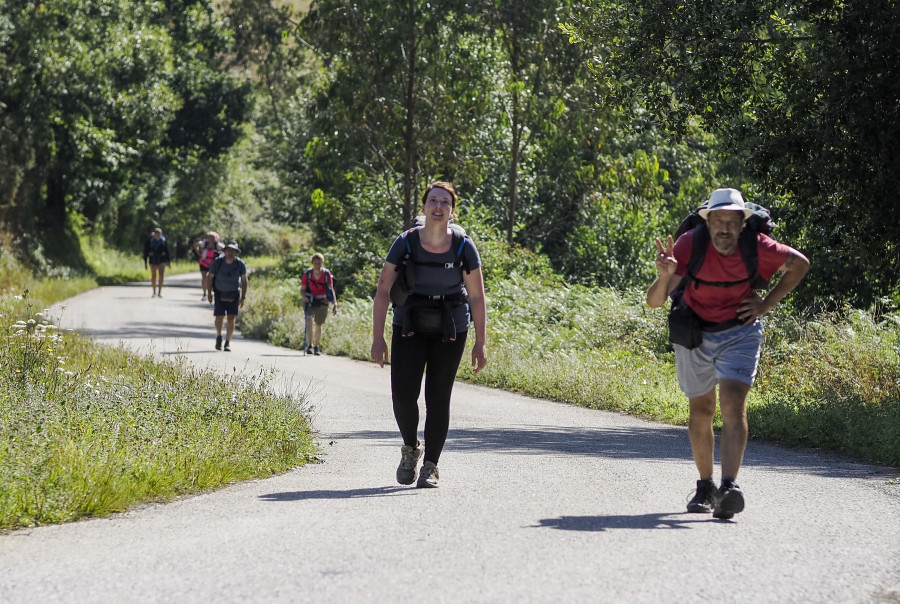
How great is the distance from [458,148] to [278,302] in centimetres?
609

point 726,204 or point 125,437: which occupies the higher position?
point 726,204

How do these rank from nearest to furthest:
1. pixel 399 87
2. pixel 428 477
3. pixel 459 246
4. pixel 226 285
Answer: pixel 459 246 → pixel 428 477 → pixel 226 285 → pixel 399 87

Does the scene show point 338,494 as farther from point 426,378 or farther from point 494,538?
point 494,538

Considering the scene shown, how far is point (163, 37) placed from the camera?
47.6 meters

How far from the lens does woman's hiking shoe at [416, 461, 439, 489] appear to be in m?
7.91

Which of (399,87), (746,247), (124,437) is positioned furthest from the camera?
(399,87)

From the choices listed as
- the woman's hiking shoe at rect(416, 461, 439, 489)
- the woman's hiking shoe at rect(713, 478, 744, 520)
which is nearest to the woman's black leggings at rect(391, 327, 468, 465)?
the woman's hiking shoe at rect(416, 461, 439, 489)

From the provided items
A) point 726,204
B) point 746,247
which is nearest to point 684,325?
point 746,247

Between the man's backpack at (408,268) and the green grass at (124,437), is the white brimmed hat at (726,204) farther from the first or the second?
the green grass at (124,437)

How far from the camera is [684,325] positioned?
6.87m

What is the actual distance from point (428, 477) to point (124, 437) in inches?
83.3

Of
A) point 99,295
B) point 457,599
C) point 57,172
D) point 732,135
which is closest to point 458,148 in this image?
point 99,295

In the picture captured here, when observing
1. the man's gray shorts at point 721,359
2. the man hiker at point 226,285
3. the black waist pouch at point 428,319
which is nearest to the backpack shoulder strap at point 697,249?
the man's gray shorts at point 721,359

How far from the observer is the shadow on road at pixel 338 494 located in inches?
295
